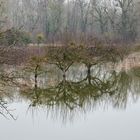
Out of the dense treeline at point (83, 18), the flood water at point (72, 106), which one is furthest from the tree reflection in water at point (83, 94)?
the dense treeline at point (83, 18)

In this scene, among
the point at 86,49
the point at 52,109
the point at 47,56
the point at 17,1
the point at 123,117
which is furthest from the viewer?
the point at 17,1

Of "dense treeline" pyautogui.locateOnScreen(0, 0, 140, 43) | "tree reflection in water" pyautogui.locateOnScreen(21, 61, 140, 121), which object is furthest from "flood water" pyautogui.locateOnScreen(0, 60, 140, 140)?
"dense treeline" pyautogui.locateOnScreen(0, 0, 140, 43)

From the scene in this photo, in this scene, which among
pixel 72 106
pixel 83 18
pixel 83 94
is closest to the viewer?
pixel 72 106

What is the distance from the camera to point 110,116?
12.4 m

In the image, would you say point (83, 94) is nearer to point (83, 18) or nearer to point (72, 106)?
point (72, 106)

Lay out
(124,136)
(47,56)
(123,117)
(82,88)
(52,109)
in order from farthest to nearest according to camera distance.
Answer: (47,56)
(82,88)
(52,109)
(123,117)
(124,136)

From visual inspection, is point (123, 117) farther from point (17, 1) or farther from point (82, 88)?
point (17, 1)

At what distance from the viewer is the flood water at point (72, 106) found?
10.3 metres

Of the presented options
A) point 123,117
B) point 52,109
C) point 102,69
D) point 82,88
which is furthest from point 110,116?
point 102,69

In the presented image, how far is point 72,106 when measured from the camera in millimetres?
14039

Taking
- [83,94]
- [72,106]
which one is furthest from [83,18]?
[72,106]

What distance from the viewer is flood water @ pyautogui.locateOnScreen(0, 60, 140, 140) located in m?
10.3

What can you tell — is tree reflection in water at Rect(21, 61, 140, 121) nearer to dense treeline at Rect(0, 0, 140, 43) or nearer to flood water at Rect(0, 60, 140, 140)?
flood water at Rect(0, 60, 140, 140)

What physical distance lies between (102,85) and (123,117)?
6571mm
